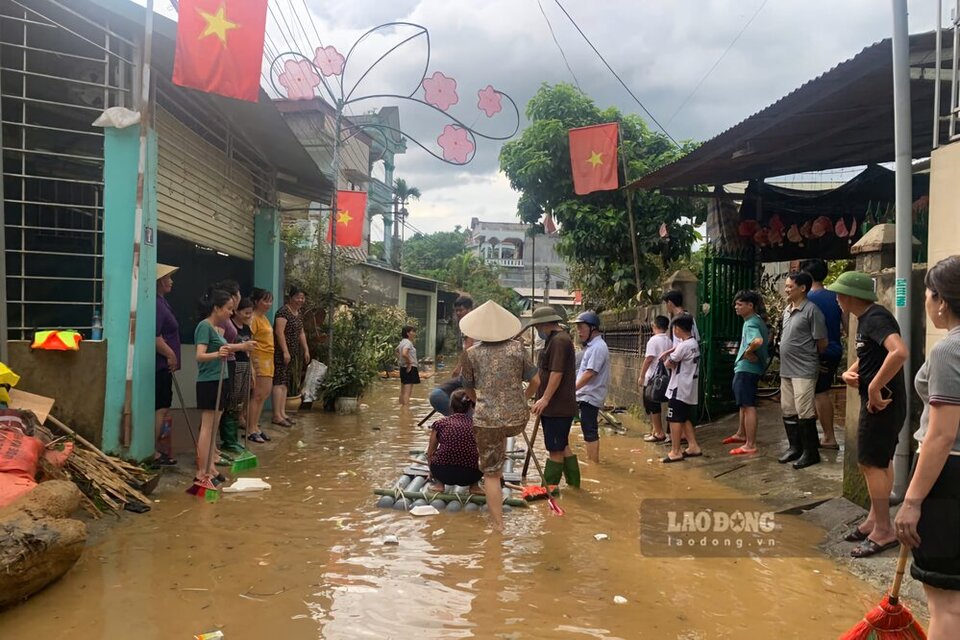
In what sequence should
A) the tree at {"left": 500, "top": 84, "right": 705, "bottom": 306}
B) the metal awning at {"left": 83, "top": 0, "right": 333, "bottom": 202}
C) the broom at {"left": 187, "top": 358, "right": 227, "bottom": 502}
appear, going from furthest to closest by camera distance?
the tree at {"left": 500, "top": 84, "right": 705, "bottom": 306}
the metal awning at {"left": 83, "top": 0, "right": 333, "bottom": 202}
the broom at {"left": 187, "top": 358, "right": 227, "bottom": 502}

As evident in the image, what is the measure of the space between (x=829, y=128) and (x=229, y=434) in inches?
291

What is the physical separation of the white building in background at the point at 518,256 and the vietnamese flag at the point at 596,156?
2895 centimetres

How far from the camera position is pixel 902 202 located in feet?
Result: 14.9

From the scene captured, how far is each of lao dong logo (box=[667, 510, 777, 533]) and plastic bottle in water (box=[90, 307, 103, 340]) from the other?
4871mm

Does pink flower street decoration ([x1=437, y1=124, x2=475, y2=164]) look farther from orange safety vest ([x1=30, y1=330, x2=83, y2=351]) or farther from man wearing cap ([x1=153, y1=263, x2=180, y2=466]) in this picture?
orange safety vest ([x1=30, y1=330, x2=83, y2=351])

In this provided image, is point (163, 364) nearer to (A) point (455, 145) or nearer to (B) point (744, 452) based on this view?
(A) point (455, 145)

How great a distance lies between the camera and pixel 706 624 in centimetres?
333

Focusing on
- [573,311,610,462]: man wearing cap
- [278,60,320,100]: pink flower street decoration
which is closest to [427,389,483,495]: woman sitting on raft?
[573,311,610,462]: man wearing cap

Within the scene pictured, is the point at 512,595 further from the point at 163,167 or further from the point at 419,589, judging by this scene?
the point at 163,167

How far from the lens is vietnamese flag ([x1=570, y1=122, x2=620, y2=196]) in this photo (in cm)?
1071

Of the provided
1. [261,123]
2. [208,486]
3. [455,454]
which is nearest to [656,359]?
[455,454]

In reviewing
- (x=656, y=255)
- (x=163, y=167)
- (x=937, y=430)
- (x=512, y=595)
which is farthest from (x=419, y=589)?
(x=656, y=255)

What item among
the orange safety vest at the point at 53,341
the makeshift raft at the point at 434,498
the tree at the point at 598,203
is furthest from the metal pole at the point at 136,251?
the tree at the point at 598,203

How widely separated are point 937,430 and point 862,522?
2.63m
